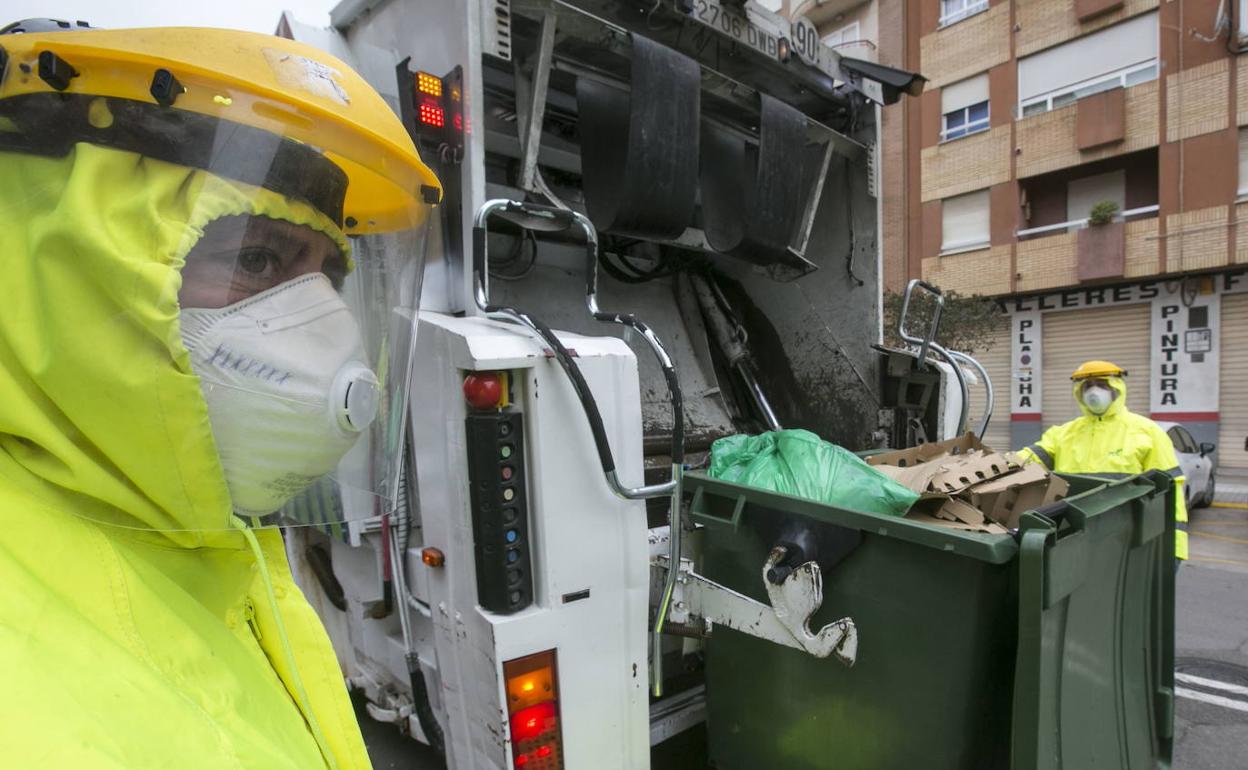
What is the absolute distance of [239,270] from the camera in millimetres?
826

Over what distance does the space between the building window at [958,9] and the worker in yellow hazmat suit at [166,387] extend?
62.4 feet

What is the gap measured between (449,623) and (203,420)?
4.02 feet

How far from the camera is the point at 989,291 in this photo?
597 inches

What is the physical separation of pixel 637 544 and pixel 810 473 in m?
0.69

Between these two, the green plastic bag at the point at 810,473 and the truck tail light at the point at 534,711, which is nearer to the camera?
the truck tail light at the point at 534,711

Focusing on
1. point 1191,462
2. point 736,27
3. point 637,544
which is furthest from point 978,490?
point 1191,462

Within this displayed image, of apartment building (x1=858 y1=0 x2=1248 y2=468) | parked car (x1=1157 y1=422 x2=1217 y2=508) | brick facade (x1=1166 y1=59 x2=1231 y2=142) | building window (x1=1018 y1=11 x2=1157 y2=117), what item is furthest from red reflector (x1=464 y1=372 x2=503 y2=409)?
building window (x1=1018 y1=11 x2=1157 y2=117)

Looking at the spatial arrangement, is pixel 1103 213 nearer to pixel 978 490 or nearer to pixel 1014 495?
pixel 1014 495

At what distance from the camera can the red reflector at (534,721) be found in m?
1.65

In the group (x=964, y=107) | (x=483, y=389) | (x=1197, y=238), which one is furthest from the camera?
(x=964, y=107)

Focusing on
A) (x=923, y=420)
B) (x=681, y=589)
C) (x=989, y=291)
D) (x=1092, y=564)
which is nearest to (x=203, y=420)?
(x=681, y=589)

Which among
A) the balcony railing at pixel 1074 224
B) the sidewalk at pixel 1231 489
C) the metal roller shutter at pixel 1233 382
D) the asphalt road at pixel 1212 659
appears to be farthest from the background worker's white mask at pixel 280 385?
the balcony railing at pixel 1074 224

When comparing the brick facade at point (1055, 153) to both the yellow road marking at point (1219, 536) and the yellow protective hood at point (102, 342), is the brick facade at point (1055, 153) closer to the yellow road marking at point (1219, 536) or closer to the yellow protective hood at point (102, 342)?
the yellow road marking at point (1219, 536)

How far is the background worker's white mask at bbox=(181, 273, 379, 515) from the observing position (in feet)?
2.56
